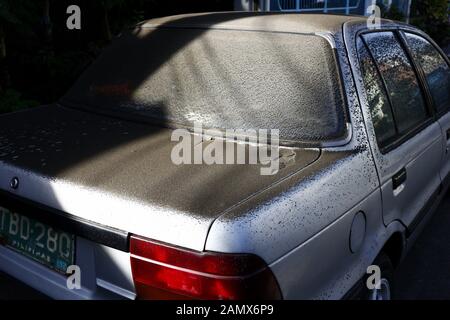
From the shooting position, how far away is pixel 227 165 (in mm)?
1938

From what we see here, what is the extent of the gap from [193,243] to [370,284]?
1.03 metres

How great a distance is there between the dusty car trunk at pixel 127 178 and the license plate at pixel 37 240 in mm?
120

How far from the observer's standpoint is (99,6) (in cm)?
580

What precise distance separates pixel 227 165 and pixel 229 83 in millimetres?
581

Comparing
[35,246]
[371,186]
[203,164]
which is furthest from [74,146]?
[371,186]

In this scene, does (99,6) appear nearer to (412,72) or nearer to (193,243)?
(412,72)

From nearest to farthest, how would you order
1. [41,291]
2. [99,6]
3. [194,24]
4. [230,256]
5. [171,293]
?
[230,256] < [171,293] < [41,291] < [194,24] < [99,6]

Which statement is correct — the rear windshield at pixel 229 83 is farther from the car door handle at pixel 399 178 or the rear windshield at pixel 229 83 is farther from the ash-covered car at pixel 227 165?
the car door handle at pixel 399 178

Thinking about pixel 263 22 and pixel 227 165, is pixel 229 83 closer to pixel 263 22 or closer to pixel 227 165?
pixel 263 22

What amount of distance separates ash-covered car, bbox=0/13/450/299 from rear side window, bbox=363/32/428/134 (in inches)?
0.5

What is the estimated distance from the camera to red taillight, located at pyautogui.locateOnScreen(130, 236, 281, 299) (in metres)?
1.50
